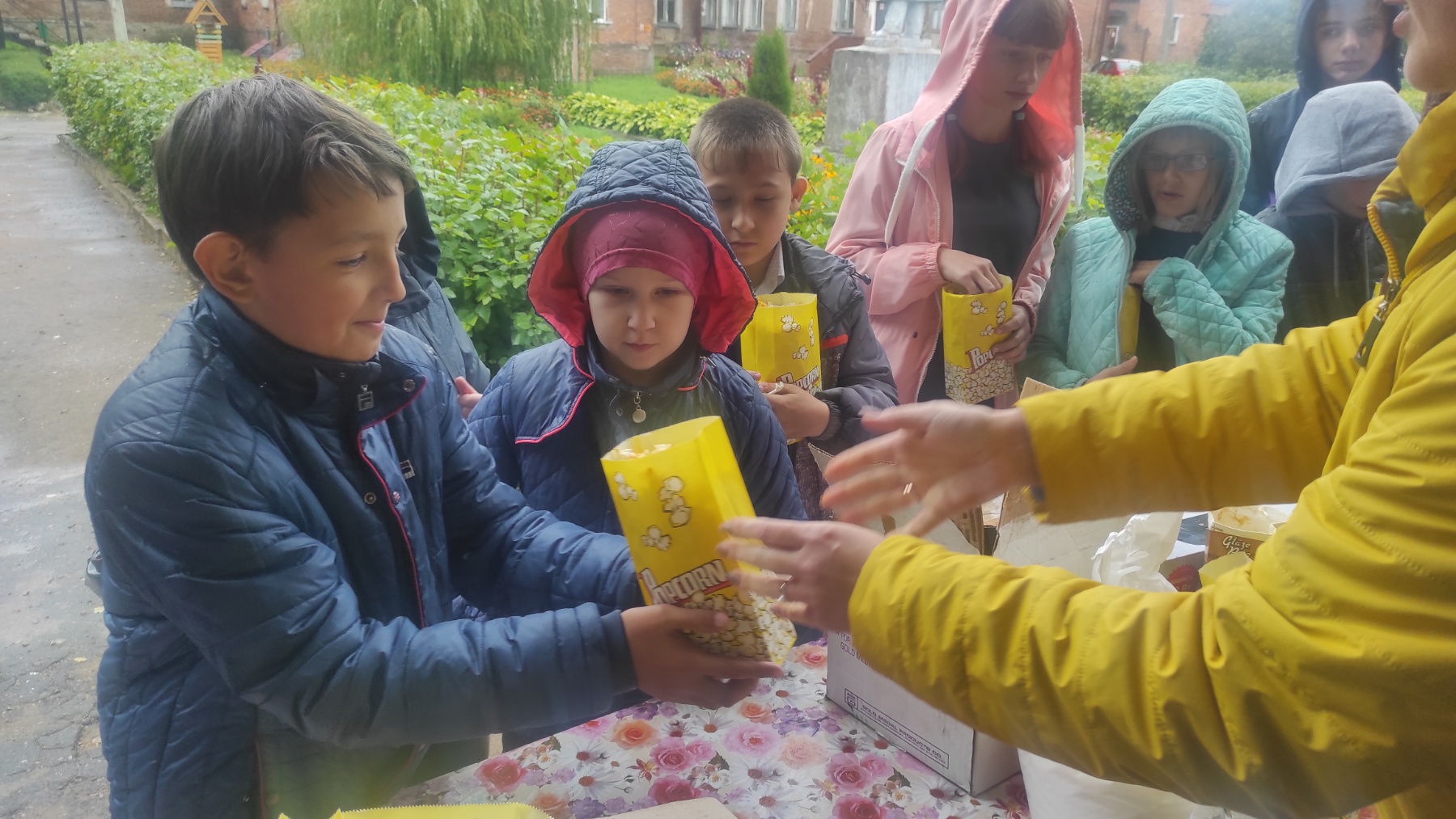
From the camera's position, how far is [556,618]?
4.07ft

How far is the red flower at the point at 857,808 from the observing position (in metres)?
1.23

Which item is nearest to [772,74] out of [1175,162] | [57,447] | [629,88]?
[629,88]

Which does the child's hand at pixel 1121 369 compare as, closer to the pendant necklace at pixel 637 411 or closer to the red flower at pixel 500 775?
the pendant necklace at pixel 637 411

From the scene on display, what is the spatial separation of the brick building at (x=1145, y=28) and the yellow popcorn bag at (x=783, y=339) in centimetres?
857

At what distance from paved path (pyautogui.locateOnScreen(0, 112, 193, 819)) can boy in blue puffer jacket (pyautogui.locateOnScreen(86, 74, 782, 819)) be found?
1.97m

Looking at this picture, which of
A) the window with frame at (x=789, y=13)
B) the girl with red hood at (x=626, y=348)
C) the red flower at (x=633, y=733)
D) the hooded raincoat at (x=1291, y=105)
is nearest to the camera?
the red flower at (x=633, y=733)

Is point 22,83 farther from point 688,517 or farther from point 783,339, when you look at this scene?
point 688,517

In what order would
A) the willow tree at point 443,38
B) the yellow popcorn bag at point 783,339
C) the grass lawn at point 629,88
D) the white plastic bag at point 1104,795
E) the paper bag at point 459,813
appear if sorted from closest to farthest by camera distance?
the paper bag at point 459,813
the white plastic bag at point 1104,795
the yellow popcorn bag at point 783,339
the willow tree at point 443,38
the grass lawn at point 629,88

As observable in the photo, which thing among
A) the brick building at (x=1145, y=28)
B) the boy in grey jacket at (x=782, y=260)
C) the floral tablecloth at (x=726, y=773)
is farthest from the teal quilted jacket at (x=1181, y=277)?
the brick building at (x=1145, y=28)

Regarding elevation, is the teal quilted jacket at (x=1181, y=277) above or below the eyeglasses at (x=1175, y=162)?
below

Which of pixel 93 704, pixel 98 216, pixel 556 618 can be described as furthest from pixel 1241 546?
pixel 98 216

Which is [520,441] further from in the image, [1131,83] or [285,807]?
[1131,83]

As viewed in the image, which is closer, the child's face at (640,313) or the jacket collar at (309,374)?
the jacket collar at (309,374)

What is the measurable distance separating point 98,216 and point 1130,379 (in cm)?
1258
